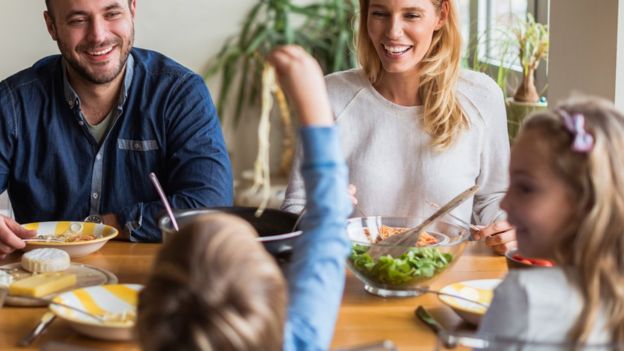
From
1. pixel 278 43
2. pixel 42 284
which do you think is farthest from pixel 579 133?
pixel 278 43

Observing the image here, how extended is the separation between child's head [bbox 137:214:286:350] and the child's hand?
0.25 m

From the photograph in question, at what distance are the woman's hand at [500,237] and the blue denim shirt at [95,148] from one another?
2.66 ft

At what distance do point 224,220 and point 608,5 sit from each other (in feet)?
5.76

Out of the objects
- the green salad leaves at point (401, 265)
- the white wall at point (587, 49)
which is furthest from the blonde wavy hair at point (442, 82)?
the green salad leaves at point (401, 265)

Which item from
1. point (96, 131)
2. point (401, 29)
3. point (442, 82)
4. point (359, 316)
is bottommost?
point (359, 316)

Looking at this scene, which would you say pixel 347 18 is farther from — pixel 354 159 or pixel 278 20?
pixel 354 159

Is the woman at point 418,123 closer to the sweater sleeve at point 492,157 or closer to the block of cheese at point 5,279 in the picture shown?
the sweater sleeve at point 492,157

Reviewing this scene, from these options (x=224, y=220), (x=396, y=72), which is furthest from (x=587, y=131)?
(x=396, y=72)

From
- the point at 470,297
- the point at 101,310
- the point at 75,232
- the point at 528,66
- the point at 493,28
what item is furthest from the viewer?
the point at 493,28

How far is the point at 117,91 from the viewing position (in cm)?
272

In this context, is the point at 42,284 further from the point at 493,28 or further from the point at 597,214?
the point at 493,28

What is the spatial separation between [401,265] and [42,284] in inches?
27.1

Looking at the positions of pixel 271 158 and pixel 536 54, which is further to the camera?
pixel 271 158

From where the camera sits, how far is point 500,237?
6.89ft
